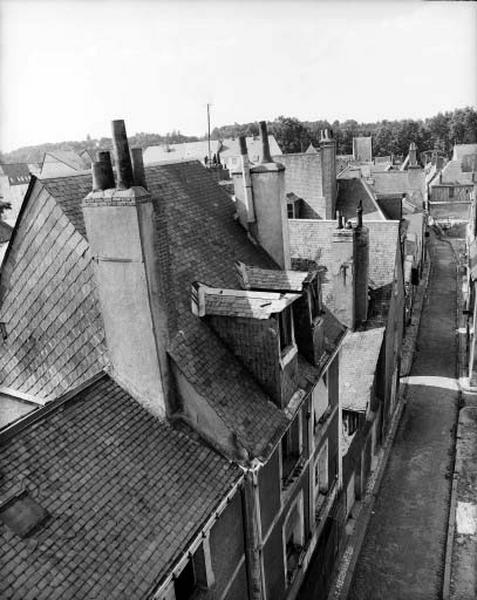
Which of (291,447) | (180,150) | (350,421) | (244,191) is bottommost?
(350,421)

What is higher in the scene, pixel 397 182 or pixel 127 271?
pixel 127 271

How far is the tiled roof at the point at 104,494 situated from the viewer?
7.61 meters

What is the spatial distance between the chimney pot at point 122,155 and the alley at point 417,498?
51.1 ft

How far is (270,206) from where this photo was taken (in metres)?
15.9

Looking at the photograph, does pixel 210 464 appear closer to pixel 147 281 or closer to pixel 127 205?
pixel 147 281

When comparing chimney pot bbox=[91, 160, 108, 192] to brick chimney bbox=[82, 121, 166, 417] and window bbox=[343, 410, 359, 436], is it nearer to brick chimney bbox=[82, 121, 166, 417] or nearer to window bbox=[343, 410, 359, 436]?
brick chimney bbox=[82, 121, 166, 417]

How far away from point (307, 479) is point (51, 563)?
28.0 ft

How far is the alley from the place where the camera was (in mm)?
17922

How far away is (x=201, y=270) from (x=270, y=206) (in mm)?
3993

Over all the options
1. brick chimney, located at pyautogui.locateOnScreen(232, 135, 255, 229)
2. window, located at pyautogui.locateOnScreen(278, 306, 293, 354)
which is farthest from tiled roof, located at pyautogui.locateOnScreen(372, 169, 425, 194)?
window, located at pyautogui.locateOnScreen(278, 306, 293, 354)

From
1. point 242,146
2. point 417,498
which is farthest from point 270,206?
point 417,498

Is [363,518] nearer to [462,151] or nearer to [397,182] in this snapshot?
[397,182]

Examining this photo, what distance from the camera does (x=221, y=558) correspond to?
10312mm

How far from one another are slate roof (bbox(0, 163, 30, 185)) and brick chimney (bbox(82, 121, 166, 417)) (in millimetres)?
71116
